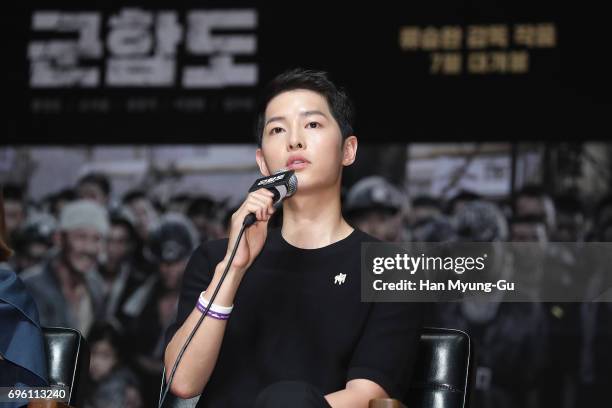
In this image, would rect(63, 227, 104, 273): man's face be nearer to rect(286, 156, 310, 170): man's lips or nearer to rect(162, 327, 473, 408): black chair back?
rect(162, 327, 473, 408): black chair back

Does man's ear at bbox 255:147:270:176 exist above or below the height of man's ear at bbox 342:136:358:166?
below

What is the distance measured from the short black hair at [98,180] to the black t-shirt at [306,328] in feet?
8.66

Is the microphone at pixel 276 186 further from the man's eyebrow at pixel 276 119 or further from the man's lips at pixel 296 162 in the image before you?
the man's eyebrow at pixel 276 119

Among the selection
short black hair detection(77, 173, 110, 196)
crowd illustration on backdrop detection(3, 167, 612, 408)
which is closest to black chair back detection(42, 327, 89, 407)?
crowd illustration on backdrop detection(3, 167, 612, 408)

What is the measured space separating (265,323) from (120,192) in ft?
9.08

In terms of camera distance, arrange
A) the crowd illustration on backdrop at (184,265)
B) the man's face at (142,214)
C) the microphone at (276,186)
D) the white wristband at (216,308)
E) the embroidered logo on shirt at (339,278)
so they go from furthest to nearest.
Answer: the man's face at (142,214) → the crowd illustration on backdrop at (184,265) → the embroidered logo on shirt at (339,278) → the white wristband at (216,308) → the microphone at (276,186)

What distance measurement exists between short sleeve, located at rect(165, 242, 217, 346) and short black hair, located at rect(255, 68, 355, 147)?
0.30m

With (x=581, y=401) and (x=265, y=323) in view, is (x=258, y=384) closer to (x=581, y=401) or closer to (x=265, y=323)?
(x=265, y=323)

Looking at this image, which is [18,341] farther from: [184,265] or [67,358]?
[184,265]

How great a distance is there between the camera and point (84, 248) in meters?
4.47

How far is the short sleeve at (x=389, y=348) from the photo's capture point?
1.72 meters

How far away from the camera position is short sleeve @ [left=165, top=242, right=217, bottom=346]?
74.1 inches

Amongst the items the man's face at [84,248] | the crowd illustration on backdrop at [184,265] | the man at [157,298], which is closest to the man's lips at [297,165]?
the crowd illustration on backdrop at [184,265]

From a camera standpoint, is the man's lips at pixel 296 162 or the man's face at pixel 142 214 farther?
the man's face at pixel 142 214
